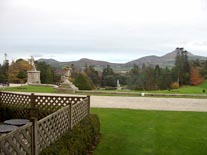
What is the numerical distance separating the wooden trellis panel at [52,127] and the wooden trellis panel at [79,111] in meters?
0.38

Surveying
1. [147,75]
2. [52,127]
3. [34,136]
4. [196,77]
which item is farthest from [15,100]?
[147,75]

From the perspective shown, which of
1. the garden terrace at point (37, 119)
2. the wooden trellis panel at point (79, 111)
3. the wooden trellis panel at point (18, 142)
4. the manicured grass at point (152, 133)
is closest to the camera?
the wooden trellis panel at point (18, 142)

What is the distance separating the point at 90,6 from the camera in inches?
586

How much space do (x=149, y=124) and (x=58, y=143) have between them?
16.7 feet

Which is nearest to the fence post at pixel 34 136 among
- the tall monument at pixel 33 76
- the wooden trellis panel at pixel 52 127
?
the wooden trellis panel at pixel 52 127

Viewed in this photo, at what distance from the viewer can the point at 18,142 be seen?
11.8 feet

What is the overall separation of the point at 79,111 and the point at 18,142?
3.34 metres

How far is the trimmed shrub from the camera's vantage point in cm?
459

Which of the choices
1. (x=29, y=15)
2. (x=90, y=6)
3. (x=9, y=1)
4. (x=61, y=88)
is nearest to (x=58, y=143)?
(x=9, y=1)

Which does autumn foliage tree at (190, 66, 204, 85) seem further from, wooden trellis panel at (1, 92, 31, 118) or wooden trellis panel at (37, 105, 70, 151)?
wooden trellis panel at (37, 105, 70, 151)

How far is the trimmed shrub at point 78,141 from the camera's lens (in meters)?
4.59

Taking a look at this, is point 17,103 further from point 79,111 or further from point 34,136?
point 34,136

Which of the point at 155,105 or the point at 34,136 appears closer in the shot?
the point at 34,136

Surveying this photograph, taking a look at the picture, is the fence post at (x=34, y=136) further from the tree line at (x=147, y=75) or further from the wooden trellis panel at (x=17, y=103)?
the tree line at (x=147, y=75)
